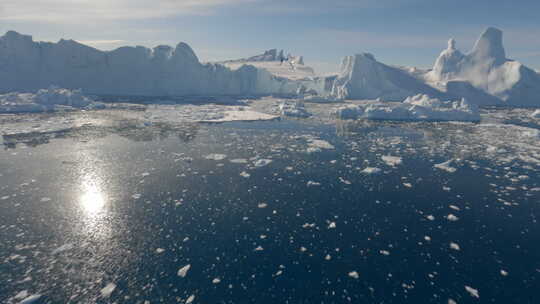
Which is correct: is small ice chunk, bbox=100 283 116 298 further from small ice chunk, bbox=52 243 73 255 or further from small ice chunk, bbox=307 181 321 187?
small ice chunk, bbox=307 181 321 187

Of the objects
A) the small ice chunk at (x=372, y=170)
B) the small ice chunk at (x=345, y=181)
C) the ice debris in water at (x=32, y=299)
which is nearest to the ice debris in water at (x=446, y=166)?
the small ice chunk at (x=372, y=170)

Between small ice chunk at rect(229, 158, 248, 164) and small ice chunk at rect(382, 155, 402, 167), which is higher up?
small ice chunk at rect(382, 155, 402, 167)

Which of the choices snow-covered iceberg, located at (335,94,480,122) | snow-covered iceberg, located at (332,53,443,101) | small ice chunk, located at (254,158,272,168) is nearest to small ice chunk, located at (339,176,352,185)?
small ice chunk, located at (254,158,272,168)

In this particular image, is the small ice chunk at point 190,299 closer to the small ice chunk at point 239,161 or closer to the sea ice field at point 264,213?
the sea ice field at point 264,213

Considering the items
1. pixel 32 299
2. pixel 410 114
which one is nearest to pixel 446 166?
pixel 32 299

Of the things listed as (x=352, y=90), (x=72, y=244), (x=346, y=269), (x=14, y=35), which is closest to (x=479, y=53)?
(x=352, y=90)

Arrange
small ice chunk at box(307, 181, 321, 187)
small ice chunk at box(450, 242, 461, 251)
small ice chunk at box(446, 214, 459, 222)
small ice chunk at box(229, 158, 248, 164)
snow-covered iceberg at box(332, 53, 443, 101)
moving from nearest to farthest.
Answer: small ice chunk at box(450, 242, 461, 251) < small ice chunk at box(446, 214, 459, 222) < small ice chunk at box(307, 181, 321, 187) < small ice chunk at box(229, 158, 248, 164) < snow-covered iceberg at box(332, 53, 443, 101)

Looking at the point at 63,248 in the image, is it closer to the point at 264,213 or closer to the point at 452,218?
the point at 264,213

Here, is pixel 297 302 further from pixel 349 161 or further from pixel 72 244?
pixel 349 161
